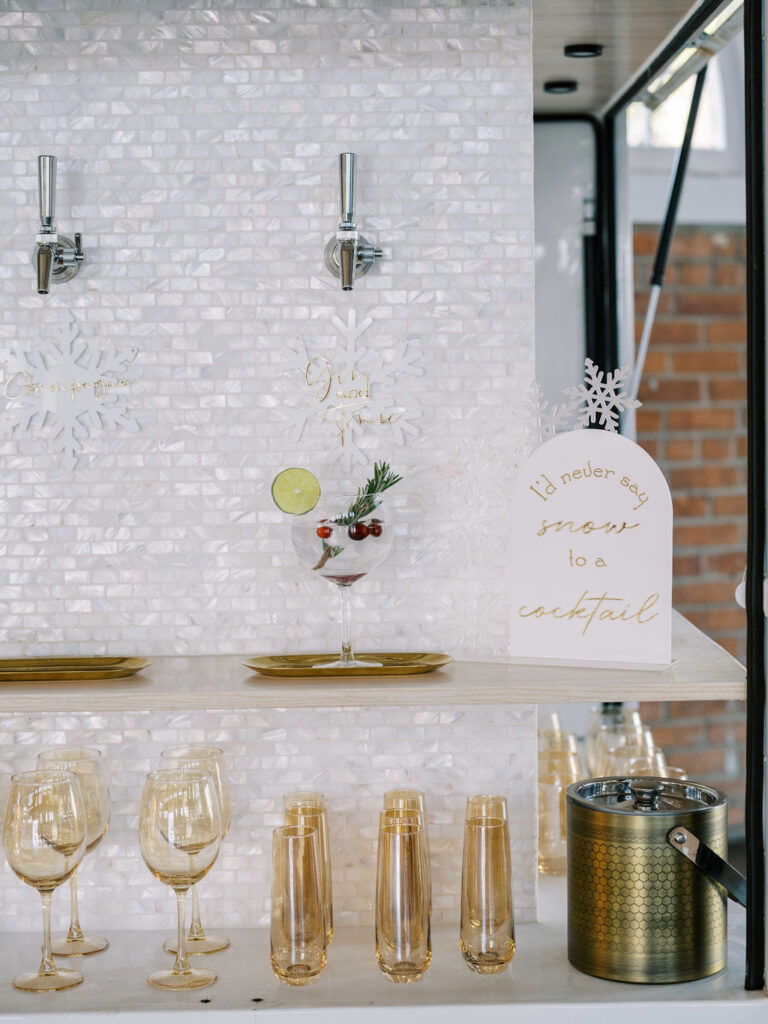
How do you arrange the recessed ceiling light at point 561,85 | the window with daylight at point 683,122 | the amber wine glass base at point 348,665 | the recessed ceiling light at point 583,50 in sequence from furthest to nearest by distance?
the window with daylight at point 683,122
the recessed ceiling light at point 561,85
the recessed ceiling light at point 583,50
the amber wine glass base at point 348,665

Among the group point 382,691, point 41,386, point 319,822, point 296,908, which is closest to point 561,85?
point 41,386

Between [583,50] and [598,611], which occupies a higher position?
Result: [583,50]

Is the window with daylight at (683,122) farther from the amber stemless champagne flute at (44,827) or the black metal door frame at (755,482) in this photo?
the amber stemless champagne flute at (44,827)

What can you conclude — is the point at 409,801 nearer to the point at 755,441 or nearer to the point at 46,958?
the point at 46,958

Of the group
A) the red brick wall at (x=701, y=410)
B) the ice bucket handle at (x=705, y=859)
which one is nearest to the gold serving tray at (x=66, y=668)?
the ice bucket handle at (x=705, y=859)

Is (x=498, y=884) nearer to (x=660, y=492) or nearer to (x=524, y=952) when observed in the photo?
(x=524, y=952)

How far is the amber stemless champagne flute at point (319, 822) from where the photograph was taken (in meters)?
1.34

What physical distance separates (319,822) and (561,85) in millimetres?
1198

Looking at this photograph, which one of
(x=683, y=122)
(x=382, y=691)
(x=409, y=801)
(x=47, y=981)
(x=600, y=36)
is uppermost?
(x=683, y=122)

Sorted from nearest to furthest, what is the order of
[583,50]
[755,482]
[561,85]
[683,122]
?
[755,482], [583,50], [561,85], [683,122]

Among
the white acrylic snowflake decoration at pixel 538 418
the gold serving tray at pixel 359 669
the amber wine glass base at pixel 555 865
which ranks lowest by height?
the amber wine glass base at pixel 555 865

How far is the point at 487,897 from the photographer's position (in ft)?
4.26

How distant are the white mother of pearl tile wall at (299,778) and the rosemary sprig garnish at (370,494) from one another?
0.97 feet

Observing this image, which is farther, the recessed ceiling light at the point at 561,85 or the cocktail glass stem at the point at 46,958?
the recessed ceiling light at the point at 561,85
